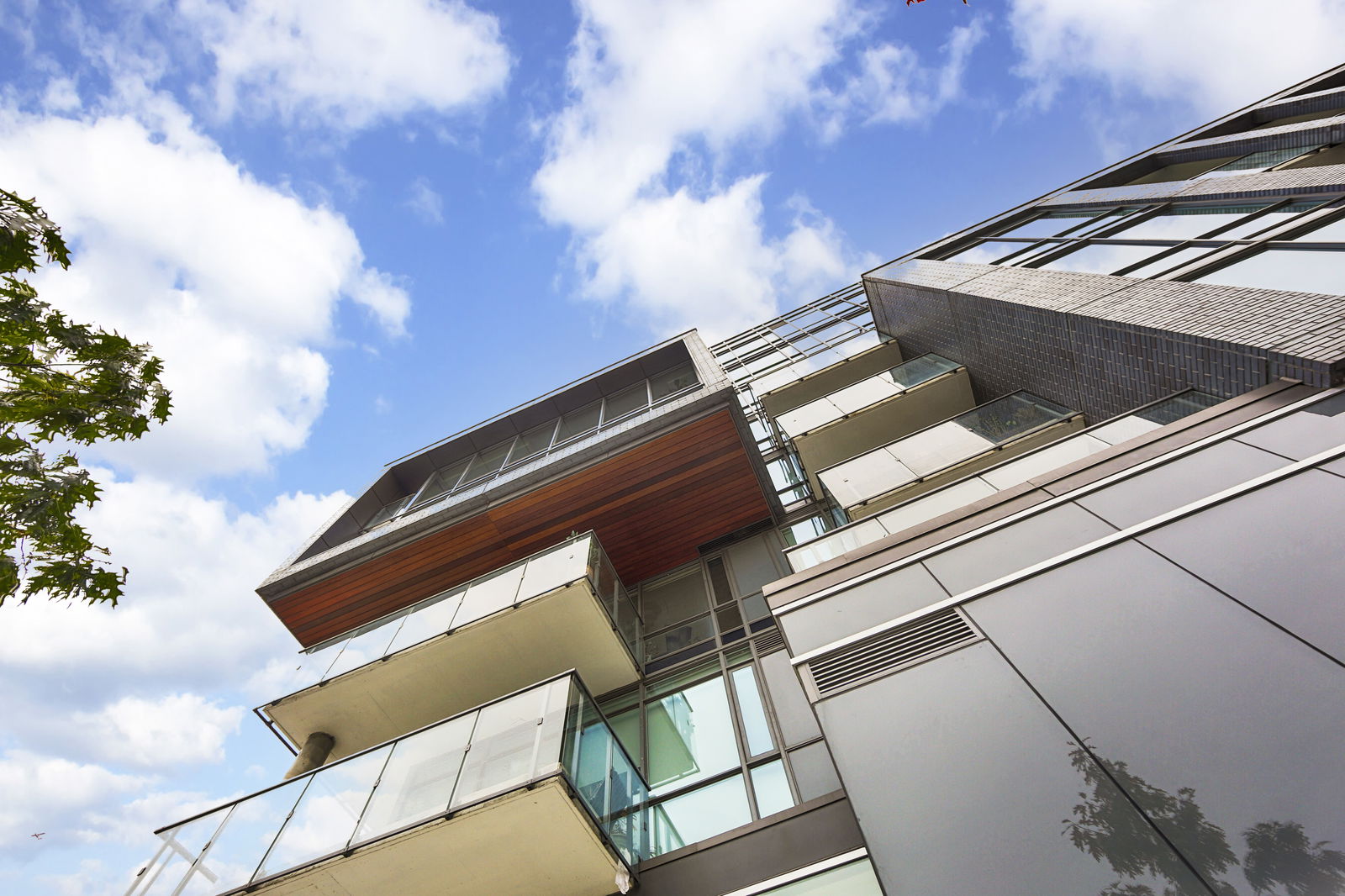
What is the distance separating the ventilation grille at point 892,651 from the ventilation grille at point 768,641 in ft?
10.5

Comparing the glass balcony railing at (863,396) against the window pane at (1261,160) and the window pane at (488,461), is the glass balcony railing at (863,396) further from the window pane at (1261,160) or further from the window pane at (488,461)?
the window pane at (488,461)

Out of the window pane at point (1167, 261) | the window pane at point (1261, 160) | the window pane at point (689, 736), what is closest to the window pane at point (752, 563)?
the window pane at point (689, 736)

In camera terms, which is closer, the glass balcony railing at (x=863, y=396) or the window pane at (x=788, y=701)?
the window pane at (x=788, y=701)

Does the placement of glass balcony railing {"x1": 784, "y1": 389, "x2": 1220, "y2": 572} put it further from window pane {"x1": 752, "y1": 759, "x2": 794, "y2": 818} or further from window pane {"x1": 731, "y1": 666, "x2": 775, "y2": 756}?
window pane {"x1": 752, "y1": 759, "x2": 794, "y2": 818}

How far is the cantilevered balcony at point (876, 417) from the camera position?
11250mm

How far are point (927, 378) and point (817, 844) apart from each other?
8.46 m

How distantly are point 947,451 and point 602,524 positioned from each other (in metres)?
5.86

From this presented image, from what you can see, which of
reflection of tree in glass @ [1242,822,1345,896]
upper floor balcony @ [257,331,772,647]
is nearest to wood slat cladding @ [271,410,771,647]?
upper floor balcony @ [257,331,772,647]

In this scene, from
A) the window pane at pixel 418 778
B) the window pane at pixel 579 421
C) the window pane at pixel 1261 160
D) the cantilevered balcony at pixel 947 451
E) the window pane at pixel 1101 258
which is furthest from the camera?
the window pane at pixel 579 421

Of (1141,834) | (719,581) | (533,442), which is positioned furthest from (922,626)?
(533,442)

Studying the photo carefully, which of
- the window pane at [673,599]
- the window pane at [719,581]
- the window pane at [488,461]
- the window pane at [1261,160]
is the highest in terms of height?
the window pane at [1261,160]

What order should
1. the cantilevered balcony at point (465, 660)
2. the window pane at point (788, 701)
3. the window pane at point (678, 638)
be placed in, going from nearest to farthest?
the window pane at point (788, 701) → the cantilevered balcony at point (465, 660) → the window pane at point (678, 638)

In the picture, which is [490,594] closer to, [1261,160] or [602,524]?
[602,524]

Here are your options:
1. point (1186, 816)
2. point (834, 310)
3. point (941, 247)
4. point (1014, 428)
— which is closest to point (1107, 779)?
point (1186, 816)
